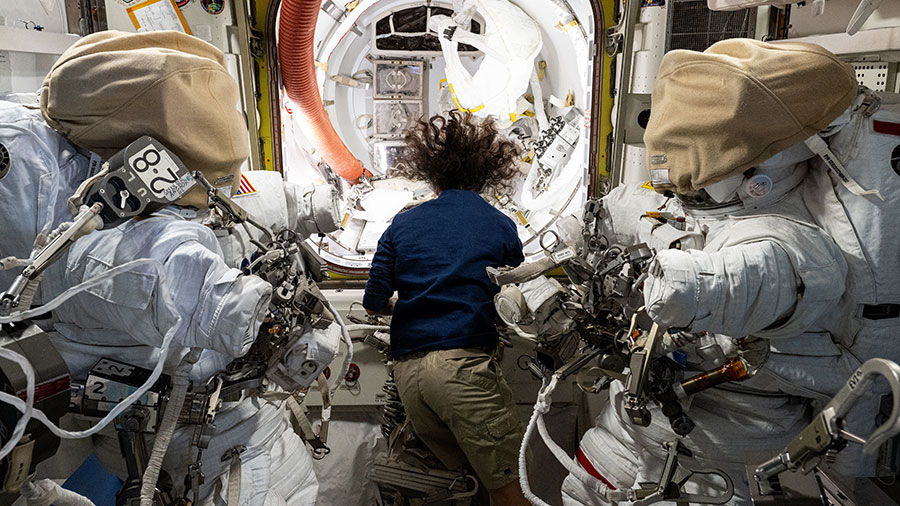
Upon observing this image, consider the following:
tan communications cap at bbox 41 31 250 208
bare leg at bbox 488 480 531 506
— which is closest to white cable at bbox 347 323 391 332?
bare leg at bbox 488 480 531 506

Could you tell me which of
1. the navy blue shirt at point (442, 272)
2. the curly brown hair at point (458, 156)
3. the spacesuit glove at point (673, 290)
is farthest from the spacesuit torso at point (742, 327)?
the curly brown hair at point (458, 156)

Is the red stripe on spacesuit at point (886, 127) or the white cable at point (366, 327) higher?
the red stripe on spacesuit at point (886, 127)

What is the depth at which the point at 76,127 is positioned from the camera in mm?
1552

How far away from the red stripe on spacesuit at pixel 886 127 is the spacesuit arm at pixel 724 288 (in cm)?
38

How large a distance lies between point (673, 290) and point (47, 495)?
4.87 ft

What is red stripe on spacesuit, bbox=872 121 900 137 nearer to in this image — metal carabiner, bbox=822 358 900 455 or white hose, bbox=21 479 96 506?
metal carabiner, bbox=822 358 900 455

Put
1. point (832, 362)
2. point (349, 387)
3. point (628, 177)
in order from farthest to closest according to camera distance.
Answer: point (349, 387) → point (628, 177) → point (832, 362)

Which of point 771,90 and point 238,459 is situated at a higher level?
point 771,90

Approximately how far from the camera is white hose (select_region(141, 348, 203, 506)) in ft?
5.33

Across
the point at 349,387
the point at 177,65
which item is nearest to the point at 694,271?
the point at 177,65

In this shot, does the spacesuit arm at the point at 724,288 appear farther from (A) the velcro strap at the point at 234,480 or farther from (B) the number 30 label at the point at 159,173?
(A) the velcro strap at the point at 234,480

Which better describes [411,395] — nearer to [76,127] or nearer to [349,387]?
[349,387]

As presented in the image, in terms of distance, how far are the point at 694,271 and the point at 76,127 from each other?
5.12 ft

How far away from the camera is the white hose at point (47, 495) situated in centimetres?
134
